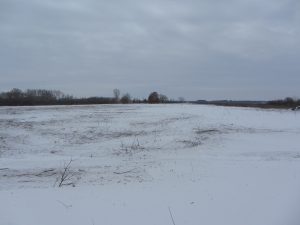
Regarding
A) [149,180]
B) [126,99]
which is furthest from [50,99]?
[149,180]

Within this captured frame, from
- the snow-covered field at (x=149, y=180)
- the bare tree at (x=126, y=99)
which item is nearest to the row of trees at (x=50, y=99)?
the bare tree at (x=126, y=99)

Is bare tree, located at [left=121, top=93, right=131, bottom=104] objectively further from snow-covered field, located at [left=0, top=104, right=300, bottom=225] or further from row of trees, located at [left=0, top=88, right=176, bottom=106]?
snow-covered field, located at [left=0, top=104, right=300, bottom=225]

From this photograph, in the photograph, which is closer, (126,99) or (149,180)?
(149,180)

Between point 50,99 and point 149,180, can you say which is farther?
point 50,99

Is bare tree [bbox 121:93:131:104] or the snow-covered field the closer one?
the snow-covered field

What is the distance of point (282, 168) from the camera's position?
38.1 feet

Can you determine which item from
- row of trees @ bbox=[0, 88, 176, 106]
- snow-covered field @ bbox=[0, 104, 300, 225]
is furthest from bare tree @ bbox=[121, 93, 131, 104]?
snow-covered field @ bbox=[0, 104, 300, 225]

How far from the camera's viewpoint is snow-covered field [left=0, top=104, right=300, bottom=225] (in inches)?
291

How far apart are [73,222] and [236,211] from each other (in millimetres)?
3240

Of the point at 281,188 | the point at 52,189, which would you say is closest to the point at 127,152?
the point at 52,189

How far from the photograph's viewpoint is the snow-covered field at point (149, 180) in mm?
7379

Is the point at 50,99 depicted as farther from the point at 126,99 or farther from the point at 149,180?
the point at 149,180

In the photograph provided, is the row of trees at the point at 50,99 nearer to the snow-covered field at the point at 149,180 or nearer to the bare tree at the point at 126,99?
the bare tree at the point at 126,99

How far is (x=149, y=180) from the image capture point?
33.1 feet
